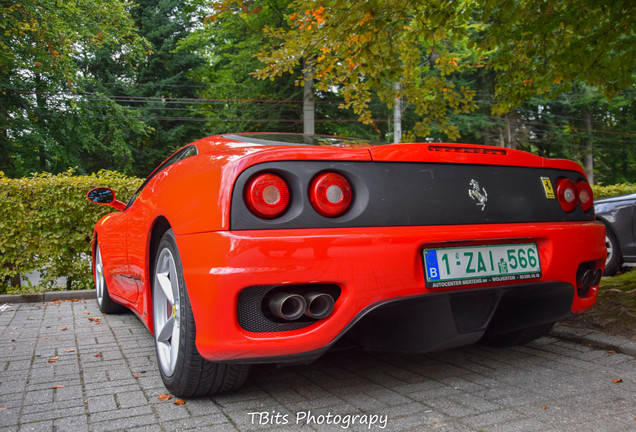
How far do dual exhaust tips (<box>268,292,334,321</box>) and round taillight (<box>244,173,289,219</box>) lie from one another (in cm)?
33

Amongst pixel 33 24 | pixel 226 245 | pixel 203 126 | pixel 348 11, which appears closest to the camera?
pixel 226 245

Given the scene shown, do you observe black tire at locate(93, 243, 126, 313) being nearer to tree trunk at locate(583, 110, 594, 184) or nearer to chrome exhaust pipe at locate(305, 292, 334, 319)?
chrome exhaust pipe at locate(305, 292, 334, 319)

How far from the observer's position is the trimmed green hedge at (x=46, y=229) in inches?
242

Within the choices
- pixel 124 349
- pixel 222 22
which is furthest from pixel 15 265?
pixel 222 22

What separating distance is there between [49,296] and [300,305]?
16.7 feet

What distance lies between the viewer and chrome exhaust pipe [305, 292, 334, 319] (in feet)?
6.90

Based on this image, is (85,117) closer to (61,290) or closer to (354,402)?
(61,290)

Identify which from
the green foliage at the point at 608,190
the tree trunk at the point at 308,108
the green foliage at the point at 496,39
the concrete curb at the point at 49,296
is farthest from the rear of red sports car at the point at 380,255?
the tree trunk at the point at 308,108

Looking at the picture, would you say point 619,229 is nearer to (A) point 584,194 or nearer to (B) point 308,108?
(A) point 584,194

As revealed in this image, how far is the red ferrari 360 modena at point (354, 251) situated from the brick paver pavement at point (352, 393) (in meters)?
0.22

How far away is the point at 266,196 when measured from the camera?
7.00 ft

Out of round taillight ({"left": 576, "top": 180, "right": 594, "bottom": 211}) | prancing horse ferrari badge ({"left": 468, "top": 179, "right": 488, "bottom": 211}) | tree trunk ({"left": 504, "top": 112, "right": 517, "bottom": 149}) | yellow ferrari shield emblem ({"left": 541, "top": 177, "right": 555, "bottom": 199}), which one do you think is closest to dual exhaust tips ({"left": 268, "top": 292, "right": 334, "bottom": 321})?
prancing horse ferrari badge ({"left": 468, "top": 179, "right": 488, "bottom": 211})

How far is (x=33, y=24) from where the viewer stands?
13.6 metres

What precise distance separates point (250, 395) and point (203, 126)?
92.0ft
